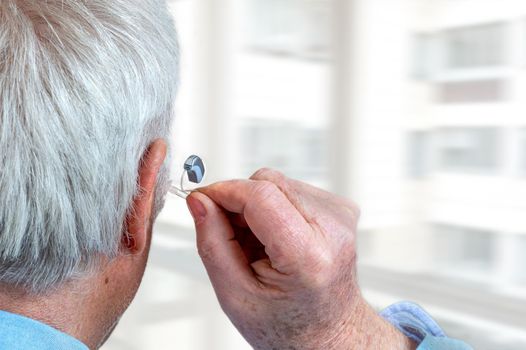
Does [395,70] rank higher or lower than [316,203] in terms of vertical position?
higher

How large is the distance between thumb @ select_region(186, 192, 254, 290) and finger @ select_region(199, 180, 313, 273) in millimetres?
37

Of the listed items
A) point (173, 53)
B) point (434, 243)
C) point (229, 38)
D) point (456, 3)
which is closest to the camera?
point (173, 53)

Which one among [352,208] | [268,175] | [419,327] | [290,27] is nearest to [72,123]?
[268,175]

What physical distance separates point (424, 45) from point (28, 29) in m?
1.36

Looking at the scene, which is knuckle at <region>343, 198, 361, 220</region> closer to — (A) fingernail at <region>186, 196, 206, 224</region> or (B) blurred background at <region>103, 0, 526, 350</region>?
(A) fingernail at <region>186, 196, 206, 224</region>

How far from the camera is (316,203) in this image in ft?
2.93

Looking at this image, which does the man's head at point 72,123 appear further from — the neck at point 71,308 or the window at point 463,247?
the window at point 463,247

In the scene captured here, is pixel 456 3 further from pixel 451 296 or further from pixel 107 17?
pixel 107 17

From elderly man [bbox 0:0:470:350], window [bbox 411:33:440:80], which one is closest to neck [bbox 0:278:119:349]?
elderly man [bbox 0:0:470:350]

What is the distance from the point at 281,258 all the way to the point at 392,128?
3.81 feet

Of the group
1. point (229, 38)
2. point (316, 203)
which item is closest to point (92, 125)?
point (316, 203)

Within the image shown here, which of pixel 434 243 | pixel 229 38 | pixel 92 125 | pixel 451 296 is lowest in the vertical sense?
pixel 451 296

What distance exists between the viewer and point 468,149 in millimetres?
1667

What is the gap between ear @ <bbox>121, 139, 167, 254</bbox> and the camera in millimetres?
738
